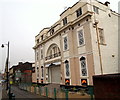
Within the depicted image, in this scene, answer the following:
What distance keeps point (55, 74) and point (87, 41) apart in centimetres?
964

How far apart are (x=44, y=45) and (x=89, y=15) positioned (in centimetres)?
1227

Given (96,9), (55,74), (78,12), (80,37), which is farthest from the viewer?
(55,74)

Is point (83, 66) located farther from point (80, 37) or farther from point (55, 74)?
point (55, 74)

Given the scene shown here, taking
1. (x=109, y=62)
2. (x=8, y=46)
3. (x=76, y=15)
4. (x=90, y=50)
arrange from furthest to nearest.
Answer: (x=8, y=46), (x=76, y=15), (x=109, y=62), (x=90, y=50)

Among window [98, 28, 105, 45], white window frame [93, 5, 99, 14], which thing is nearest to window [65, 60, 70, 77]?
window [98, 28, 105, 45]

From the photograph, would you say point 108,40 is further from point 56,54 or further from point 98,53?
point 56,54

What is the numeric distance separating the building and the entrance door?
209cm

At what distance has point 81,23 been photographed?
51.3 feet

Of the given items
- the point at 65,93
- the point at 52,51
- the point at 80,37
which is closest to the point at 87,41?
the point at 80,37

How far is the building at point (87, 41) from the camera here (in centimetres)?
1426

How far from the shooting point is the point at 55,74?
21.6 m

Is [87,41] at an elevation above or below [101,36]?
below

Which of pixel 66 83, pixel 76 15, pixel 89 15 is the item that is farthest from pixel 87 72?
pixel 76 15

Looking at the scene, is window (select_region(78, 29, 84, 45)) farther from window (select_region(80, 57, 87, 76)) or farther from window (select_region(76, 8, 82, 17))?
window (select_region(76, 8, 82, 17))
